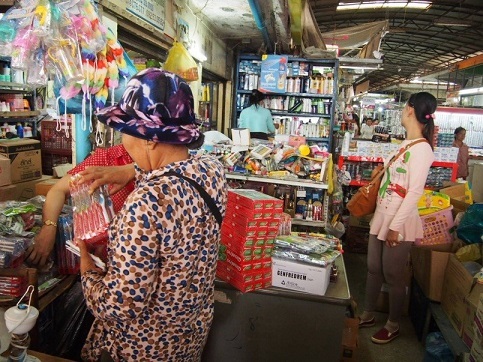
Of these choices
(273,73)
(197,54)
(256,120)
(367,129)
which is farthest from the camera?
(367,129)

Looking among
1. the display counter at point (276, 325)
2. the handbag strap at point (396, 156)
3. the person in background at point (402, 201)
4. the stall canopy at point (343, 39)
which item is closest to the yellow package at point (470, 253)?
the person in background at point (402, 201)

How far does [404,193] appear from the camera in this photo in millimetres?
2650

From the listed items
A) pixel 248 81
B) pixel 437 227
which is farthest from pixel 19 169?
pixel 248 81

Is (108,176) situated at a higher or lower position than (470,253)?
higher

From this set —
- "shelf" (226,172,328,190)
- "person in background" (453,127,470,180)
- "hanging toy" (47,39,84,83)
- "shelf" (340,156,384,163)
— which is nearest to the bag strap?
"hanging toy" (47,39,84,83)

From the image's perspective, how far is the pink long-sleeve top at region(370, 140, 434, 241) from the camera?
2576 mm

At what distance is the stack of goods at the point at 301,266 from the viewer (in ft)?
6.93

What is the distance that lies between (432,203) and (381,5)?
8.26 metres

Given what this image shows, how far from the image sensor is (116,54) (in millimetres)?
2219

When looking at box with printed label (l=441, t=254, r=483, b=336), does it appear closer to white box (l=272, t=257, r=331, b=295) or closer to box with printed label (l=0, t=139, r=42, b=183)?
white box (l=272, t=257, r=331, b=295)

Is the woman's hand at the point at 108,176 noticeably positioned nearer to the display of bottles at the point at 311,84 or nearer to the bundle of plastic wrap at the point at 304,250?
the bundle of plastic wrap at the point at 304,250

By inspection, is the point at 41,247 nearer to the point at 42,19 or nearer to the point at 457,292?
the point at 42,19

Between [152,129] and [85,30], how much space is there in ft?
3.98

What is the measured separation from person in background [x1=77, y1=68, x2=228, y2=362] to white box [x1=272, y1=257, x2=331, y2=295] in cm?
86
